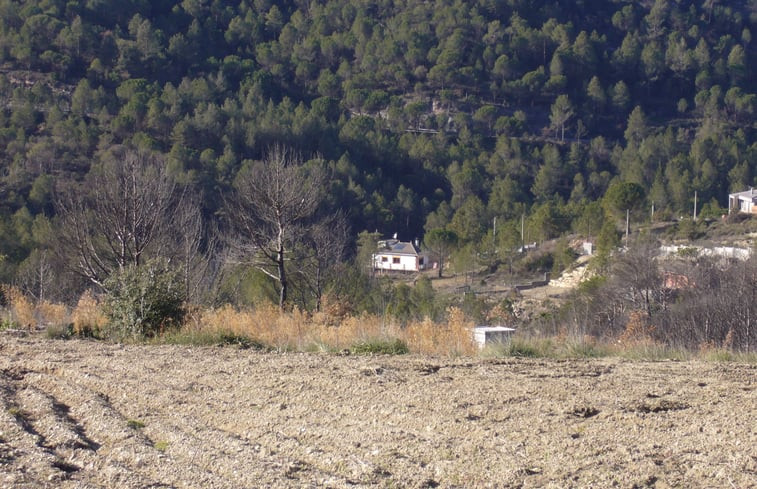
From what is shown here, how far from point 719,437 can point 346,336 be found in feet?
14.4

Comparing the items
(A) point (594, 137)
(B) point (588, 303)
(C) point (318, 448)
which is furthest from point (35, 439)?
(A) point (594, 137)

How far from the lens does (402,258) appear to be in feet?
163

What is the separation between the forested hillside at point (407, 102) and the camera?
51.2 metres

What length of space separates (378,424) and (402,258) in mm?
44441

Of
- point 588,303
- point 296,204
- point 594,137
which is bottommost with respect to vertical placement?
point 588,303

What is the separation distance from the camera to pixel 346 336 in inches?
332

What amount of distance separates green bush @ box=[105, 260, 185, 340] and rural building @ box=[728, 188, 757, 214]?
137 feet

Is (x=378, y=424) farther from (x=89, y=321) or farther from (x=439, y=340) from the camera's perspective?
(x=89, y=321)

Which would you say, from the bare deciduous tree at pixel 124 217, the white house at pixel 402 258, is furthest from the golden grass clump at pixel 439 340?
the white house at pixel 402 258

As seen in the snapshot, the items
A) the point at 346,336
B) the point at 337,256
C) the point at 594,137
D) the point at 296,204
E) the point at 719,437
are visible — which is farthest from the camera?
the point at 594,137

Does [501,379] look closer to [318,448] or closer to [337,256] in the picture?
[318,448]

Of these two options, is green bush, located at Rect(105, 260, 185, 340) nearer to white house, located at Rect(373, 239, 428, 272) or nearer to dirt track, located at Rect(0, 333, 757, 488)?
dirt track, located at Rect(0, 333, 757, 488)

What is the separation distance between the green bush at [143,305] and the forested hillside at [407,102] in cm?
2328

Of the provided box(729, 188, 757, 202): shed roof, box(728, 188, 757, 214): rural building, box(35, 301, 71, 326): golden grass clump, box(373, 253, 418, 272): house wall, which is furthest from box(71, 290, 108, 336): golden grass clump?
box(729, 188, 757, 202): shed roof
